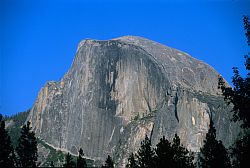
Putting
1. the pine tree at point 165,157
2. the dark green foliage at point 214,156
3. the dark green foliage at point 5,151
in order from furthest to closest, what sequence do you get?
the dark green foliage at point 214,156
the dark green foliage at point 5,151
the pine tree at point 165,157

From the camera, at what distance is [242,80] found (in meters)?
28.8

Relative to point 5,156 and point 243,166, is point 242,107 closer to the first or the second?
point 243,166

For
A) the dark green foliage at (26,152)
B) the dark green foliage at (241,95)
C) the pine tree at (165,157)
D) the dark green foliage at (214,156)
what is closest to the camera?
the dark green foliage at (241,95)

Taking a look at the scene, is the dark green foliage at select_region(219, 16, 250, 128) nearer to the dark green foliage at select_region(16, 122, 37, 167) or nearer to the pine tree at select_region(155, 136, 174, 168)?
the pine tree at select_region(155, 136, 174, 168)

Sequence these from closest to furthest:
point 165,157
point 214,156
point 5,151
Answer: point 165,157, point 5,151, point 214,156

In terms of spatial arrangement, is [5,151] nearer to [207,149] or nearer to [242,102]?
[207,149]

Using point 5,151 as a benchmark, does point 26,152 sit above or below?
above

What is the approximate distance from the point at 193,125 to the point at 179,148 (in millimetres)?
150095

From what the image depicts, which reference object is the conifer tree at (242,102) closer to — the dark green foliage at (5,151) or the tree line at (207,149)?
the tree line at (207,149)

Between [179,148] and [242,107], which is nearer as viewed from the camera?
[242,107]

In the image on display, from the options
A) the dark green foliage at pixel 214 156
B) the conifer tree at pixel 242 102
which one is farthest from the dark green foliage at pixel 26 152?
the conifer tree at pixel 242 102

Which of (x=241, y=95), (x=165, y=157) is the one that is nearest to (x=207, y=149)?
(x=165, y=157)

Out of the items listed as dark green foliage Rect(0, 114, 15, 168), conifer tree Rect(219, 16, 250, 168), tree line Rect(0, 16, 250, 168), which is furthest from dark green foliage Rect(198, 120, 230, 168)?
conifer tree Rect(219, 16, 250, 168)

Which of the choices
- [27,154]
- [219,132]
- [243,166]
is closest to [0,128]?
[27,154]
